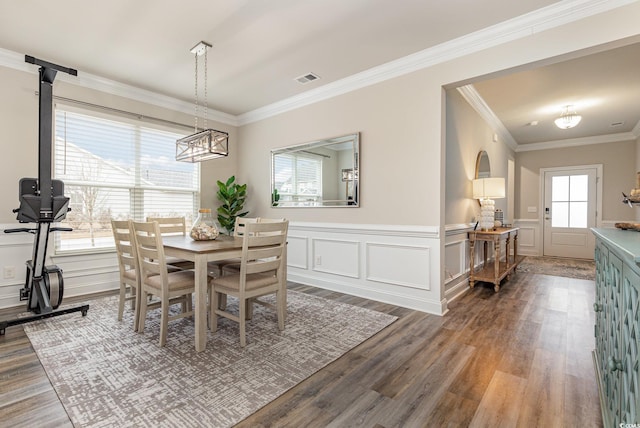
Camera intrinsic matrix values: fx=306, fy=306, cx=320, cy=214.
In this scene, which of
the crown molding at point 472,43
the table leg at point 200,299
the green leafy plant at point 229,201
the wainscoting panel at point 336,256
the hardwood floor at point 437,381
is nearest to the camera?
the hardwood floor at point 437,381

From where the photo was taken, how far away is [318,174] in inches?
164

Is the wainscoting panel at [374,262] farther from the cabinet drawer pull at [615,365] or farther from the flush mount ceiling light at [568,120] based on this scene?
the flush mount ceiling light at [568,120]

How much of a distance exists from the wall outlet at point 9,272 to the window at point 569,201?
930 centimetres

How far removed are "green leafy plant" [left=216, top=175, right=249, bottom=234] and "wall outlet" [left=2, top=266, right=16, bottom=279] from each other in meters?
2.41

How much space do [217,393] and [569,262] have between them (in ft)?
23.4

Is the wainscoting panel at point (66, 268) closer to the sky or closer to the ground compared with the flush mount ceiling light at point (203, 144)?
closer to the ground

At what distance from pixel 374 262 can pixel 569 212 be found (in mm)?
5842

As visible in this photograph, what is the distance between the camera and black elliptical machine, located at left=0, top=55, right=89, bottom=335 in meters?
2.78

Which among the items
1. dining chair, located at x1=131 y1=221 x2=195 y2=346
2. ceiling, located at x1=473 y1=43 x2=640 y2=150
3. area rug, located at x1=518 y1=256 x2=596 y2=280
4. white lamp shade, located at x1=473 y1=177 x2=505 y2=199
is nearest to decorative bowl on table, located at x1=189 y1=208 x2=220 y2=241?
dining chair, located at x1=131 y1=221 x2=195 y2=346

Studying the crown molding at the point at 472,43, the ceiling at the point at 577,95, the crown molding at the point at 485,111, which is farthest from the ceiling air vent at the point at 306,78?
the ceiling at the point at 577,95

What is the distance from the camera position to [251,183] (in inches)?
201

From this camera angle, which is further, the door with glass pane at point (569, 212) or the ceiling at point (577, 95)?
the door with glass pane at point (569, 212)

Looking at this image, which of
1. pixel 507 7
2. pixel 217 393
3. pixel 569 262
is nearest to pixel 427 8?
pixel 507 7

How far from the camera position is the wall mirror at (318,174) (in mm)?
3799
